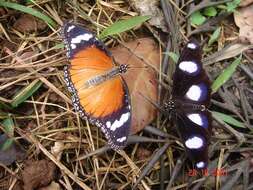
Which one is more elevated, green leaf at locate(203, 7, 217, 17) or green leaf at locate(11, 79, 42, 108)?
green leaf at locate(203, 7, 217, 17)

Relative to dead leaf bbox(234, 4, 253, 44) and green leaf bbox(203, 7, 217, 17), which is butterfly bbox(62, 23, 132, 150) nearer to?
green leaf bbox(203, 7, 217, 17)

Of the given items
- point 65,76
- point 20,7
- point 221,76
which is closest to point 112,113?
point 65,76

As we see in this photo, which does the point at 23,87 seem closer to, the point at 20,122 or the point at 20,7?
the point at 20,122

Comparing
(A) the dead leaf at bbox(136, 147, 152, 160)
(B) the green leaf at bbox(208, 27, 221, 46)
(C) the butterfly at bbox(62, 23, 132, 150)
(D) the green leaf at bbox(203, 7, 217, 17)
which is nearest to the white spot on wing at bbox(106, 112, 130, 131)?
(C) the butterfly at bbox(62, 23, 132, 150)

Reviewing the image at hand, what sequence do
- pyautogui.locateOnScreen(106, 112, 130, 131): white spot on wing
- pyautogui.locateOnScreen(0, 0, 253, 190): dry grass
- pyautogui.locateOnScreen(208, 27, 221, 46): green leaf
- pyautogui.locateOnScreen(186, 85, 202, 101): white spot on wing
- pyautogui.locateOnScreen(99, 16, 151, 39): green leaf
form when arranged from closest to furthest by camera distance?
pyautogui.locateOnScreen(106, 112, 130, 131): white spot on wing, pyautogui.locateOnScreen(186, 85, 202, 101): white spot on wing, pyautogui.locateOnScreen(0, 0, 253, 190): dry grass, pyautogui.locateOnScreen(99, 16, 151, 39): green leaf, pyautogui.locateOnScreen(208, 27, 221, 46): green leaf

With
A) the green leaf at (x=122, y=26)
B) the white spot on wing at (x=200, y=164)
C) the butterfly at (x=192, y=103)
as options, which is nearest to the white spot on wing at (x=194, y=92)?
the butterfly at (x=192, y=103)

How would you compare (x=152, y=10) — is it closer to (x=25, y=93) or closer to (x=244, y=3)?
(x=244, y=3)
